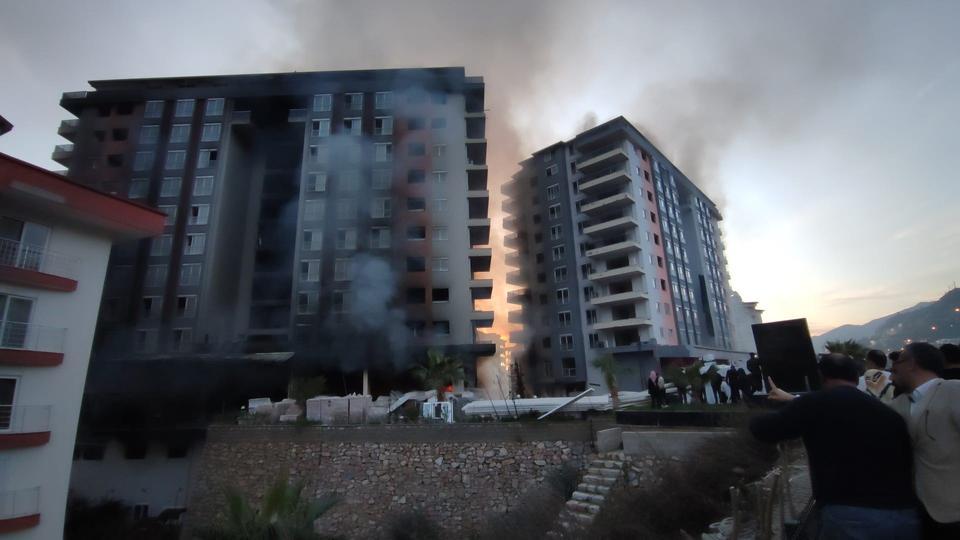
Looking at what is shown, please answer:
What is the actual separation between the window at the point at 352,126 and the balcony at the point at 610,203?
19465 millimetres

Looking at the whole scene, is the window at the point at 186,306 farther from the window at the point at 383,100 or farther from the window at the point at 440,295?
the window at the point at 383,100

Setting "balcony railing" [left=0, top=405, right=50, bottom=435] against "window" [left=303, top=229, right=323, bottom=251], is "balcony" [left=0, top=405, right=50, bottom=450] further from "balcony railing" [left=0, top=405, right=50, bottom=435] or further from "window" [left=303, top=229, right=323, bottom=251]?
"window" [left=303, top=229, right=323, bottom=251]

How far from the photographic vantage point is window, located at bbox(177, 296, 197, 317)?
2836cm

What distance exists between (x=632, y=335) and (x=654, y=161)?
59.5ft

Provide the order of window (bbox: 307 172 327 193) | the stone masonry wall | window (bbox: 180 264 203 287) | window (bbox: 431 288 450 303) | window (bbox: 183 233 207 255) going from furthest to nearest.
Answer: window (bbox: 307 172 327 193) < window (bbox: 183 233 207 255) < window (bbox: 180 264 203 287) < window (bbox: 431 288 450 303) < the stone masonry wall

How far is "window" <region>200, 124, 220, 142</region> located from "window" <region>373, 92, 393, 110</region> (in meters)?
11.6

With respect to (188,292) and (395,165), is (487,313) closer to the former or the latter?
(395,165)

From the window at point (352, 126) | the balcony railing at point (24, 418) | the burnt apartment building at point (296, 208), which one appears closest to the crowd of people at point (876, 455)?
the balcony railing at point (24, 418)

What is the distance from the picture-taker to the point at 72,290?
475 inches

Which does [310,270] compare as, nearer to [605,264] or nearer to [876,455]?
Result: [605,264]

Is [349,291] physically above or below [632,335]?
above

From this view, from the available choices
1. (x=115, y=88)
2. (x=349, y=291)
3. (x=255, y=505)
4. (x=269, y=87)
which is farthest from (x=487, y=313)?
(x=115, y=88)

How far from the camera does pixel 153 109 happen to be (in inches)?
1292

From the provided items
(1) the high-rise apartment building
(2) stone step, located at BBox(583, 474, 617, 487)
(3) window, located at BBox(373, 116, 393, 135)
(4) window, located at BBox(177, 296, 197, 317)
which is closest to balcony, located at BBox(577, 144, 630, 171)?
(1) the high-rise apartment building
